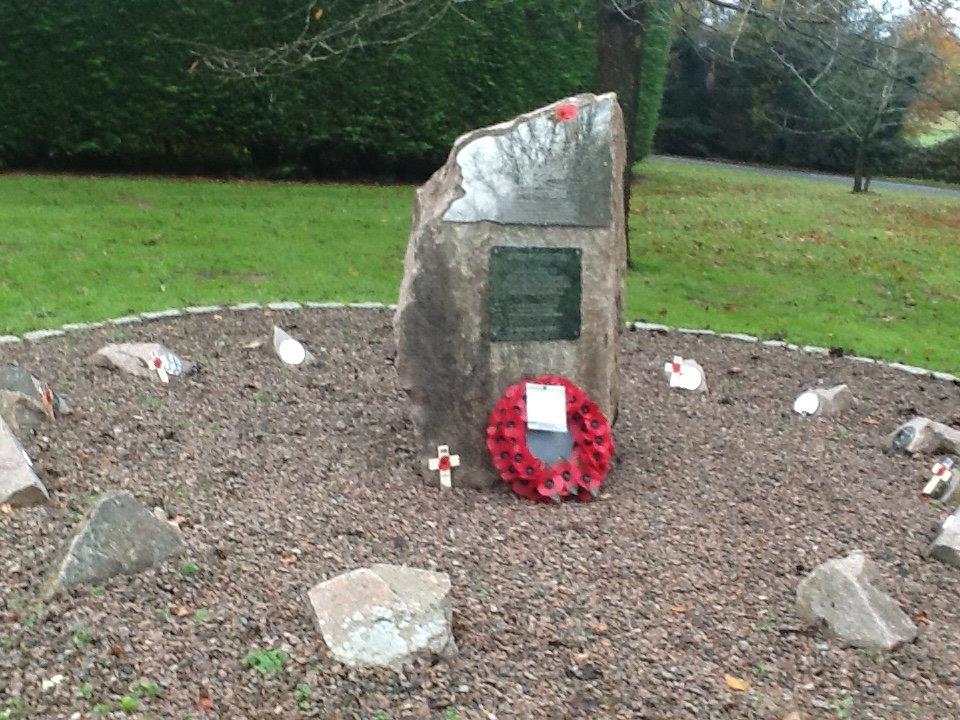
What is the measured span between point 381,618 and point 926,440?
10.7 feet

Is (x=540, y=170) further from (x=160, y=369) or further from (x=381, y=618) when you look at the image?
(x=160, y=369)

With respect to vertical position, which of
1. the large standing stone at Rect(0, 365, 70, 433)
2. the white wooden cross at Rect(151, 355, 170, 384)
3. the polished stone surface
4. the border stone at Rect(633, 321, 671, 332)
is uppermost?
the polished stone surface

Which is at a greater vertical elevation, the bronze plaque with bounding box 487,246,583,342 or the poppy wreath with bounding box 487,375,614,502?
the bronze plaque with bounding box 487,246,583,342

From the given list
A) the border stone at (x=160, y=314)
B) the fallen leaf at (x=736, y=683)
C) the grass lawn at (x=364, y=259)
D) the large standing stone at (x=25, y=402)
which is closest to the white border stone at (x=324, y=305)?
the grass lawn at (x=364, y=259)

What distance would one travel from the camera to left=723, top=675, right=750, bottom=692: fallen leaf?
9.50ft

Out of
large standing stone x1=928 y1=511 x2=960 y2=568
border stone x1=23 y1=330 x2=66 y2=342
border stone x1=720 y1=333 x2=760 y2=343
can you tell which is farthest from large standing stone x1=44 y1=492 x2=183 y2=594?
border stone x1=720 y1=333 x2=760 y2=343

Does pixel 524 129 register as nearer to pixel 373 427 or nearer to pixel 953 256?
pixel 373 427

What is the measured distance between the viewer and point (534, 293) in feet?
13.5

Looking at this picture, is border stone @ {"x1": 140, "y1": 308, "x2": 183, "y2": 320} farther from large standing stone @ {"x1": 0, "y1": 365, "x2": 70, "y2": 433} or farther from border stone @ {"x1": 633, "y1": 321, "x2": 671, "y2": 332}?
border stone @ {"x1": 633, "y1": 321, "x2": 671, "y2": 332}

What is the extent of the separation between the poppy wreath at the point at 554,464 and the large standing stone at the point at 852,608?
41.2 inches

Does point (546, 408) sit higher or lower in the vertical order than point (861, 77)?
lower

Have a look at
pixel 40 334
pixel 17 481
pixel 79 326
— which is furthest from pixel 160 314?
pixel 17 481

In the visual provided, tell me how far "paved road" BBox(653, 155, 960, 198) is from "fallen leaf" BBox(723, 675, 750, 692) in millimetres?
21303

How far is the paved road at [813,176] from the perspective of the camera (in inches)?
903
